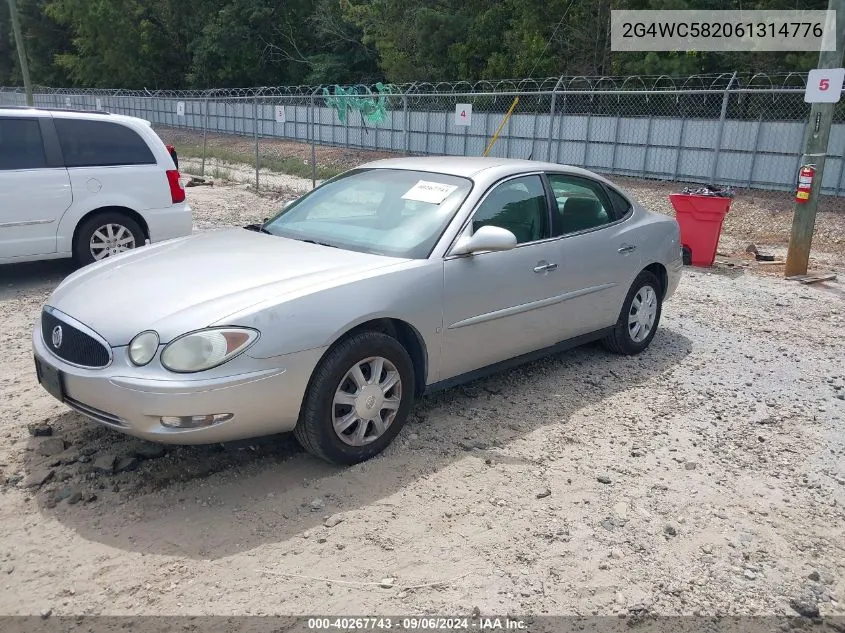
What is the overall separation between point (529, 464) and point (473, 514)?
0.63 m

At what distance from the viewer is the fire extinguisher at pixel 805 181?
8438 millimetres

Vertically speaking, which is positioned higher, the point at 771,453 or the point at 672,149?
the point at 672,149

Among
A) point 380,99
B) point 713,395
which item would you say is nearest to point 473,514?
point 713,395

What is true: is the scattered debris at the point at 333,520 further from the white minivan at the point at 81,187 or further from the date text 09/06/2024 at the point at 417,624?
the white minivan at the point at 81,187

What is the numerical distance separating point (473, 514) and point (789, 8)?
775 inches

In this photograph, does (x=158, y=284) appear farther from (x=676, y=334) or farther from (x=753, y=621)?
(x=676, y=334)

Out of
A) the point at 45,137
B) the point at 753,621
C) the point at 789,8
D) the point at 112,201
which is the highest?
the point at 789,8

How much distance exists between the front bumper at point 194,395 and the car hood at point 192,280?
20 cm

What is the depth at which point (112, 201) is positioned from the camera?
7.64m

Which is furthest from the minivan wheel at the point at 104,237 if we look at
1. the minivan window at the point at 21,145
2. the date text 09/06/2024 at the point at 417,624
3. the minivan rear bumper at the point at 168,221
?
the date text 09/06/2024 at the point at 417,624

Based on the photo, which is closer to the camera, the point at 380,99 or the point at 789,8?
the point at 789,8

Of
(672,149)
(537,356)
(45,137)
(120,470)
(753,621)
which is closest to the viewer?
(753,621)

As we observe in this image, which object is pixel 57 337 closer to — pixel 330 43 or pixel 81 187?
pixel 81 187

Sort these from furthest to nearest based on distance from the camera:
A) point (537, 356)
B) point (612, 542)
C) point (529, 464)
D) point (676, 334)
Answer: point (676, 334) < point (537, 356) < point (529, 464) < point (612, 542)
